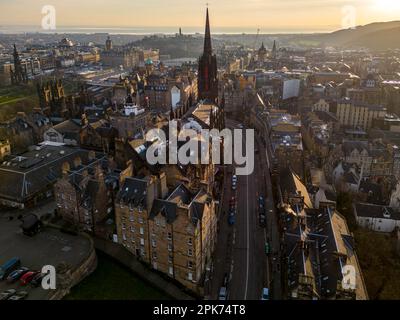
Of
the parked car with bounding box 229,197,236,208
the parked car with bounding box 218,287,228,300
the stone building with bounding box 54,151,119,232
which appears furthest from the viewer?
the parked car with bounding box 229,197,236,208

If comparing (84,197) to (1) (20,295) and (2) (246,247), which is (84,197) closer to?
(1) (20,295)

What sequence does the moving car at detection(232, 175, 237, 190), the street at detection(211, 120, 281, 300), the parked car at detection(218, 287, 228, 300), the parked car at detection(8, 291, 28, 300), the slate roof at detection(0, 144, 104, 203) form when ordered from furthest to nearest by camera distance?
the moving car at detection(232, 175, 237, 190), the slate roof at detection(0, 144, 104, 203), the street at detection(211, 120, 281, 300), the parked car at detection(218, 287, 228, 300), the parked car at detection(8, 291, 28, 300)

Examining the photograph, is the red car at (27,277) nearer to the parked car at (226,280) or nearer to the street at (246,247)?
the street at (246,247)

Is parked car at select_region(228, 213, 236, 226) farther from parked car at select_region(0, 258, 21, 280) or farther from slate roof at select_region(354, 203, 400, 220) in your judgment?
parked car at select_region(0, 258, 21, 280)

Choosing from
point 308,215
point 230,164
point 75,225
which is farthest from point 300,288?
point 230,164

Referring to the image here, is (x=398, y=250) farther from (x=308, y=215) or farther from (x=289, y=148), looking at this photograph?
(x=289, y=148)

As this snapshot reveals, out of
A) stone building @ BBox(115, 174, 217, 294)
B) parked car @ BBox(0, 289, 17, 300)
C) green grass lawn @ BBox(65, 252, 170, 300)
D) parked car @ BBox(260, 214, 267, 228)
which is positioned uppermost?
stone building @ BBox(115, 174, 217, 294)

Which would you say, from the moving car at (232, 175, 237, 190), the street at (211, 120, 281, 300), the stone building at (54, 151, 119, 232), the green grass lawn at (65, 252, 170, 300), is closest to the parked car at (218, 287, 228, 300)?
the street at (211, 120, 281, 300)
